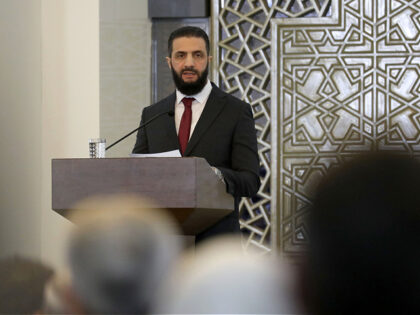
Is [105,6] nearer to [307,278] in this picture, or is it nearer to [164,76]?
[164,76]

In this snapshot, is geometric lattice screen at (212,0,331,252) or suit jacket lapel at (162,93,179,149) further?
geometric lattice screen at (212,0,331,252)

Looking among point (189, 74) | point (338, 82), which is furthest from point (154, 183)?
point (338, 82)

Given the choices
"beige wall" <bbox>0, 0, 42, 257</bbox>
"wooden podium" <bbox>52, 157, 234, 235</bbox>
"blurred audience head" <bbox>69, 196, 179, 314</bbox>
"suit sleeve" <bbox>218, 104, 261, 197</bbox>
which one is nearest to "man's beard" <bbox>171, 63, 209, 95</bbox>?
"suit sleeve" <bbox>218, 104, 261, 197</bbox>

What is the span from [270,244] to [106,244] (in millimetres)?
4004

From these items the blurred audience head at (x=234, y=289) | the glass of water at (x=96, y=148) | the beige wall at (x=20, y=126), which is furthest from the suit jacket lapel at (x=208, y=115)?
the beige wall at (x=20, y=126)

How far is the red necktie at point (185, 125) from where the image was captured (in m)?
2.57

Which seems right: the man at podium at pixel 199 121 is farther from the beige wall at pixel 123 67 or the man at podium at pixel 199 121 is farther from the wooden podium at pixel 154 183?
the beige wall at pixel 123 67

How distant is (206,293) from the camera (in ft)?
2.46

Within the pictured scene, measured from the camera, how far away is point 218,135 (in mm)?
2537

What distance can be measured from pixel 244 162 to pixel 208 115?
219mm

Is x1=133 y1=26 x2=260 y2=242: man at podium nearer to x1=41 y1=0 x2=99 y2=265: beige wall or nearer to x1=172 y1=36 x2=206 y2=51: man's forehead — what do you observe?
x1=172 y1=36 x2=206 y2=51: man's forehead

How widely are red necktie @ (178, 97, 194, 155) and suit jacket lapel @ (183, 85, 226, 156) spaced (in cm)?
6

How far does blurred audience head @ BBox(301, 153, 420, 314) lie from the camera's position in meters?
0.69

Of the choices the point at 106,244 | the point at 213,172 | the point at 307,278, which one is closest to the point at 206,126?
the point at 213,172
